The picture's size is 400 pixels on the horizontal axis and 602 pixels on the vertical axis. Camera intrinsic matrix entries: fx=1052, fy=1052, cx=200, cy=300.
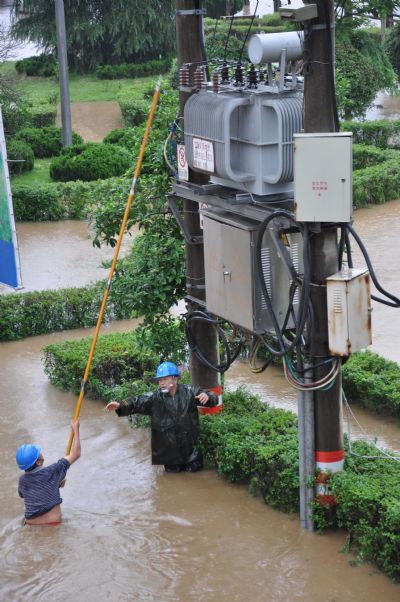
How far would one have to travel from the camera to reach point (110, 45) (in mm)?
37531

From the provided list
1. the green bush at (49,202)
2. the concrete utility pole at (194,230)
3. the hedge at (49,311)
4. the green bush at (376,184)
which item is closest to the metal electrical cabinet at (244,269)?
the concrete utility pole at (194,230)

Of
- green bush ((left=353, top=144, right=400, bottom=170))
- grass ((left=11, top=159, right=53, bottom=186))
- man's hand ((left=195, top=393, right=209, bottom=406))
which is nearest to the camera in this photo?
man's hand ((left=195, top=393, right=209, bottom=406))

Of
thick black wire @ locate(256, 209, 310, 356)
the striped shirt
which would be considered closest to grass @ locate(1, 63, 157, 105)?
the striped shirt

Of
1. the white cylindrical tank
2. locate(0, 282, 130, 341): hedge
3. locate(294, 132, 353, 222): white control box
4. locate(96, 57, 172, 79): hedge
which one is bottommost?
locate(0, 282, 130, 341): hedge

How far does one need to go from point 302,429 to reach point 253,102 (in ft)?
7.92

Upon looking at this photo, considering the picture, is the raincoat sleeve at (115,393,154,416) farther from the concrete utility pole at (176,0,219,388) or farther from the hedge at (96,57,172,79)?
the hedge at (96,57,172,79)

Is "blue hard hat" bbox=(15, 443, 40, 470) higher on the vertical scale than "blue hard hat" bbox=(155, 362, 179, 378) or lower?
lower

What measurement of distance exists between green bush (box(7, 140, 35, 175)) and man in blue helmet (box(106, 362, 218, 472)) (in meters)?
15.5

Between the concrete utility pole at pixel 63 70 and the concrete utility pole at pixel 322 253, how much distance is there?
17.7 metres

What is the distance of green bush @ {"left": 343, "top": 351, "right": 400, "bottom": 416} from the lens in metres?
10.4

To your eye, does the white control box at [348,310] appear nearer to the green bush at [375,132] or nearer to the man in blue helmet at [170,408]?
the man in blue helmet at [170,408]

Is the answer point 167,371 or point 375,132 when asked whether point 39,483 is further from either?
point 375,132

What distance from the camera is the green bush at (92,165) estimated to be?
22562mm

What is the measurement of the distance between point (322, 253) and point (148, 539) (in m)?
2.62
